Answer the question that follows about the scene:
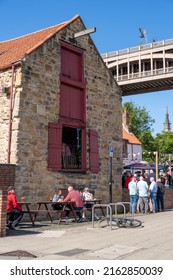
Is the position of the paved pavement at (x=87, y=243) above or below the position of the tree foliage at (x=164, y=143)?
below

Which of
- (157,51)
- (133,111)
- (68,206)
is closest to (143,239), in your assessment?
(68,206)

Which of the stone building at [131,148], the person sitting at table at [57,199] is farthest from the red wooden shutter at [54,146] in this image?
the stone building at [131,148]

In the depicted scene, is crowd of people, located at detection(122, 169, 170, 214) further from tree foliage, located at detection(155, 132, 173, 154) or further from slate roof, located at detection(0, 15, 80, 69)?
tree foliage, located at detection(155, 132, 173, 154)

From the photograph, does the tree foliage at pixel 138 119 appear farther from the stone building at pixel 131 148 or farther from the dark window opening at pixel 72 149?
the dark window opening at pixel 72 149

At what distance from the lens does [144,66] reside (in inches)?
2007

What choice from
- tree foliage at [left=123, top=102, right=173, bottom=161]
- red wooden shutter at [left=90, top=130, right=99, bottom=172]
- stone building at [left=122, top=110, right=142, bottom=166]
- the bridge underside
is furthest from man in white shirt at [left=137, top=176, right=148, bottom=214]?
tree foliage at [left=123, top=102, right=173, bottom=161]

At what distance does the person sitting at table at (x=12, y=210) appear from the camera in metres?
10.1

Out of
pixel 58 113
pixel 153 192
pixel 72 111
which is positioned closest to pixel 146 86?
pixel 153 192

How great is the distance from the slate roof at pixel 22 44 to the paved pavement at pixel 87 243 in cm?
681

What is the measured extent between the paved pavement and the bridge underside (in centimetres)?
3418

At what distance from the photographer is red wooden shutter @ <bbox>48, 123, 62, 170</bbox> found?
13609 millimetres

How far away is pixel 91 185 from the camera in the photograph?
15.4 m
